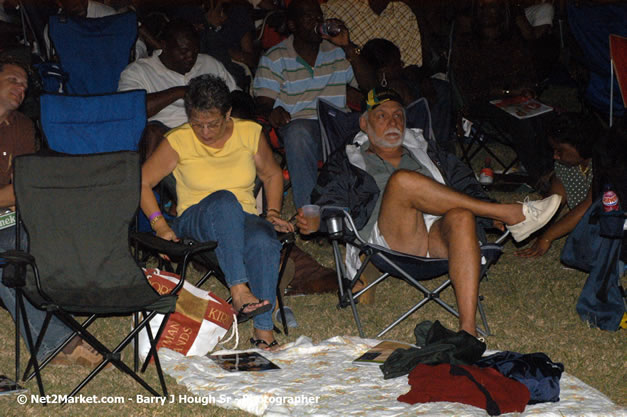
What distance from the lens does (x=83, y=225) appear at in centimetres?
393

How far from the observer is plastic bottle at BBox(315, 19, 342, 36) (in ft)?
19.0

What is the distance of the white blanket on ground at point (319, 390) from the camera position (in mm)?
3355

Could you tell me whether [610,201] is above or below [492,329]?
above

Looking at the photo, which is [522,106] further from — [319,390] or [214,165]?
[319,390]

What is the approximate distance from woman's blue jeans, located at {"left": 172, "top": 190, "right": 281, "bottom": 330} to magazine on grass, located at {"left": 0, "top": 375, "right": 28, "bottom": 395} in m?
1.07

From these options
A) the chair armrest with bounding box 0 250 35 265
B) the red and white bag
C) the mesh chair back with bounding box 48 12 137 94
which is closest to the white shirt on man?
the mesh chair back with bounding box 48 12 137 94

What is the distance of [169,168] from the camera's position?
14.5 feet

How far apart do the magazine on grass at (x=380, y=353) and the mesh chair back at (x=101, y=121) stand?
6.21 feet

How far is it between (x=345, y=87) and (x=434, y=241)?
1.84 meters

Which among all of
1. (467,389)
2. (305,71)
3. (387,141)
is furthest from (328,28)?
(467,389)

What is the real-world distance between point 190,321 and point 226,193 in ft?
2.16

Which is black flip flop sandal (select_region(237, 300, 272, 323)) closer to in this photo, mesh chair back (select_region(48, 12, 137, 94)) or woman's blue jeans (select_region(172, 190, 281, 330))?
woman's blue jeans (select_region(172, 190, 281, 330))

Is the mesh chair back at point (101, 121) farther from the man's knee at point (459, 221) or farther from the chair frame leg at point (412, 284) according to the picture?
the man's knee at point (459, 221)

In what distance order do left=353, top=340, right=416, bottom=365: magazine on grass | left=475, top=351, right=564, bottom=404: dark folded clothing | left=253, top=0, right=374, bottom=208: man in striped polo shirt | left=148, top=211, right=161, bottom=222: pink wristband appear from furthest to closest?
left=253, top=0, right=374, bottom=208: man in striped polo shirt → left=148, top=211, right=161, bottom=222: pink wristband → left=353, top=340, right=416, bottom=365: magazine on grass → left=475, top=351, right=564, bottom=404: dark folded clothing
